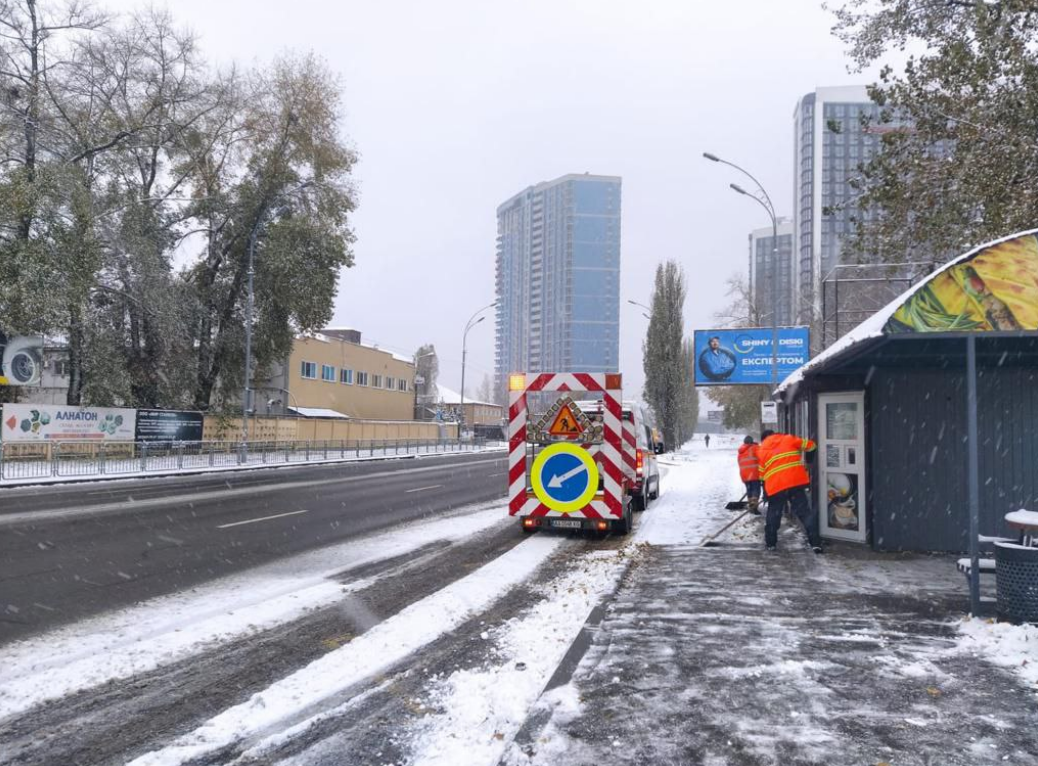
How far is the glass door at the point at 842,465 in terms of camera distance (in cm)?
1025

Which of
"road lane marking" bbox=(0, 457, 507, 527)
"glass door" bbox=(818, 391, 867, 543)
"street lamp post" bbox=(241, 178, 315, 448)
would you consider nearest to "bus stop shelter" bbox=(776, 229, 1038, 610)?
"glass door" bbox=(818, 391, 867, 543)

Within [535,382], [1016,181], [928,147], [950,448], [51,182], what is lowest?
[950,448]

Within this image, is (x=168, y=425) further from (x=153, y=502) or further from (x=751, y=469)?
(x=751, y=469)

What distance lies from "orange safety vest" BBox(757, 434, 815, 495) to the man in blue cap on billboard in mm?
21765

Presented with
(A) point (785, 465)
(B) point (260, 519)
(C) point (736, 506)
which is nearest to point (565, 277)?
(C) point (736, 506)

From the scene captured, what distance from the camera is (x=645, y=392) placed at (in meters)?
53.3

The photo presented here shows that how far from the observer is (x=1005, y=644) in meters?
5.62

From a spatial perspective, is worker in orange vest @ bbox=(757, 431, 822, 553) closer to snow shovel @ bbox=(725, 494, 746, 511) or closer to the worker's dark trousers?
the worker's dark trousers

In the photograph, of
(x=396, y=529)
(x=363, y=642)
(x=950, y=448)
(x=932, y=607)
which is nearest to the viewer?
(x=363, y=642)

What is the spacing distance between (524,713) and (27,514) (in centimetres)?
1248

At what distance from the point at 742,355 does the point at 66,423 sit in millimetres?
25788

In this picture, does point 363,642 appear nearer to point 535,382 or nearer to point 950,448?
point 535,382

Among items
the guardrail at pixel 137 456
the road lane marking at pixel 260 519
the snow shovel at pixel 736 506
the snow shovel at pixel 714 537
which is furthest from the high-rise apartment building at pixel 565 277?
the snow shovel at pixel 714 537

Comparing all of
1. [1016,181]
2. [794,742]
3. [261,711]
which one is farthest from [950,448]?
[261,711]
